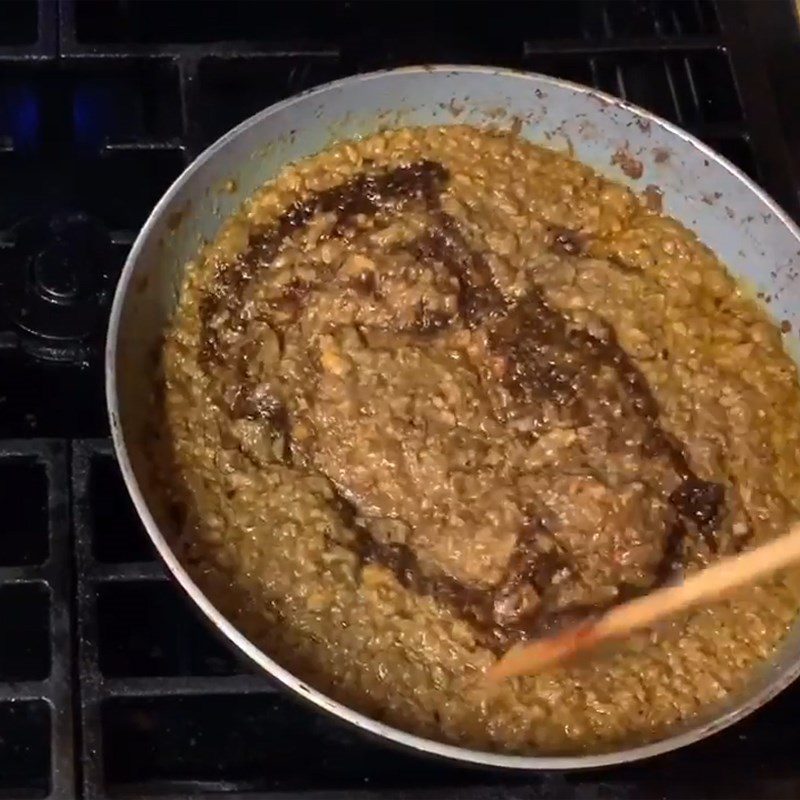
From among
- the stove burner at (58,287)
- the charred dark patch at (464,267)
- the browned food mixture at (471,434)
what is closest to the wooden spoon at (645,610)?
the browned food mixture at (471,434)

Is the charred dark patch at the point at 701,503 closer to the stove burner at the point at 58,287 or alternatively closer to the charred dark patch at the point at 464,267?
the charred dark patch at the point at 464,267

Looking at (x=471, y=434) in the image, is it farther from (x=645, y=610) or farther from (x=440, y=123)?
(x=440, y=123)

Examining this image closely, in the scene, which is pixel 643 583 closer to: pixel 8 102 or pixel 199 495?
pixel 199 495

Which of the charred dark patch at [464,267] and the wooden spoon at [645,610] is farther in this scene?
the charred dark patch at [464,267]

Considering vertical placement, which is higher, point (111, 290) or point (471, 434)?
point (111, 290)

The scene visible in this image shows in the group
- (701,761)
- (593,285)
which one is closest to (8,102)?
(593,285)

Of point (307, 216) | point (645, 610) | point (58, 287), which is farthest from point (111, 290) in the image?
point (645, 610)
